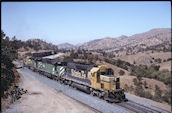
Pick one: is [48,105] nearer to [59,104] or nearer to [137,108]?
[59,104]

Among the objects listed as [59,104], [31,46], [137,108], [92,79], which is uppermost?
[31,46]

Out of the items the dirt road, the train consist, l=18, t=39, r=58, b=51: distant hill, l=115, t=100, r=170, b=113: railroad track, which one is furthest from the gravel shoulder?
l=18, t=39, r=58, b=51: distant hill

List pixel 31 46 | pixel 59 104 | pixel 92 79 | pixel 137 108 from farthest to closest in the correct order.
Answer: pixel 31 46, pixel 92 79, pixel 59 104, pixel 137 108

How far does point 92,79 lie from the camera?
64.7 ft

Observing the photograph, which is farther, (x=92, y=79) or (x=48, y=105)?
(x=92, y=79)

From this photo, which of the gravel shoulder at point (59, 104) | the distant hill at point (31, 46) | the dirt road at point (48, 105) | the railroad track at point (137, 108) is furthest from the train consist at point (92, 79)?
the distant hill at point (31, 46)

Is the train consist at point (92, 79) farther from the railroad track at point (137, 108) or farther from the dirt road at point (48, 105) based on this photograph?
the dirt road at point (48, 105)

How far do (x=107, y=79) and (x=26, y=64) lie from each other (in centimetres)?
3364

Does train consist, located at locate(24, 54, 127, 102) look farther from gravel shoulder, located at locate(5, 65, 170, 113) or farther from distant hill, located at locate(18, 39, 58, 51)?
distant hill, located at locate(18, 39, 58, 51)

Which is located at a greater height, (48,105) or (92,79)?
(92,79)

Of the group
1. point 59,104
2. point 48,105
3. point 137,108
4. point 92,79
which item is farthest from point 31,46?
point 137,108

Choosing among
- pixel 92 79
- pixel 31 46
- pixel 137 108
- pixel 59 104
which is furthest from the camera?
pixel 31 46

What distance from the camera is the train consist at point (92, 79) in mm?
17906

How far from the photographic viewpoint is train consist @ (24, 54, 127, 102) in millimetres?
17906
